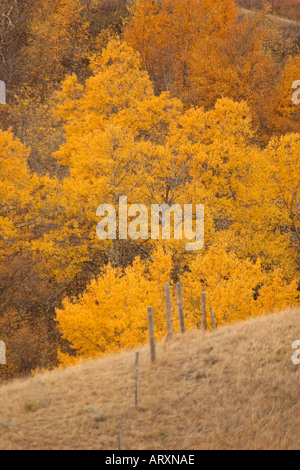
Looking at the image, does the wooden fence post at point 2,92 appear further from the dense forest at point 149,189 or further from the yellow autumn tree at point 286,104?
the yellow autumn tree at point 286,104

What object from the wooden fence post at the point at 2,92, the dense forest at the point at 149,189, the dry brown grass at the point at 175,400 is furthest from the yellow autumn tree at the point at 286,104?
the dry brown grass at the point at 175,400

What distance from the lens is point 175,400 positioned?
561 inches

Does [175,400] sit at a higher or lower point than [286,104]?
lower

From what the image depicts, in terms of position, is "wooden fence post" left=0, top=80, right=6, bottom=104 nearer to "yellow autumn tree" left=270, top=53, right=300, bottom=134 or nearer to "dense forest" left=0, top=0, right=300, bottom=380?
"dense forest" left=0, top=0, right=300, bottom=380

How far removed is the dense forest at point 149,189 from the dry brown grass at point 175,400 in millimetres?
6868

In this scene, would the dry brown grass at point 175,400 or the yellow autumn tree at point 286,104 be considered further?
the yellow autumn tree at point 286,104

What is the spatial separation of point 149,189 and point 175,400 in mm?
18971

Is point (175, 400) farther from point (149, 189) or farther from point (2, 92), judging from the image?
point (2, 92)

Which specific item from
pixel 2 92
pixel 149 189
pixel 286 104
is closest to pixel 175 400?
pixel 149 189

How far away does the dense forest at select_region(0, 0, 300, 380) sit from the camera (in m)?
26.9

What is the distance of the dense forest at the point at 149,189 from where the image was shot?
26.9m

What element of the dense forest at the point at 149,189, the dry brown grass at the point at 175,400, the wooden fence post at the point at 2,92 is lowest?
the dry brown grass at the point at 175,400
